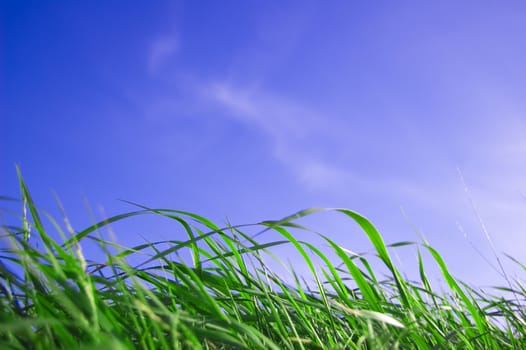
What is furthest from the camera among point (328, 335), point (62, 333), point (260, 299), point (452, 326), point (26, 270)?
point (452, 326)

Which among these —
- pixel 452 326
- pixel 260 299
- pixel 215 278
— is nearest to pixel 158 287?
pixel 215 278

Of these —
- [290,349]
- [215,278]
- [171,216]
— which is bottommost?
[290,349]

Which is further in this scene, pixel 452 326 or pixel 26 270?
pixel 452 326

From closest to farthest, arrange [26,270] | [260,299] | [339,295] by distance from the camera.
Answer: [26,270] → [260,299] → [339,295]

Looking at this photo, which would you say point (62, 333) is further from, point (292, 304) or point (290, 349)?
point (292, 304)

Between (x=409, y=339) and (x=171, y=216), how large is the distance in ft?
2.35

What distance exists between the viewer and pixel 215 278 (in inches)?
58.3

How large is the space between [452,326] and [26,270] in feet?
3.96

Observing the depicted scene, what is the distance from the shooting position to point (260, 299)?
141 centimetres

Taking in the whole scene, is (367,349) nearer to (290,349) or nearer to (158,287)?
(290,349)

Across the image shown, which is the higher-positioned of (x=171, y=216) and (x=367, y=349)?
(x=171, y=216)

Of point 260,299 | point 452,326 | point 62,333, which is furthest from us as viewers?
point 452,326

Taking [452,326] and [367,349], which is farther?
[452,326]

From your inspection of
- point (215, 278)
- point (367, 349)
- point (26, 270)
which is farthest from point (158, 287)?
point (367, 349)
